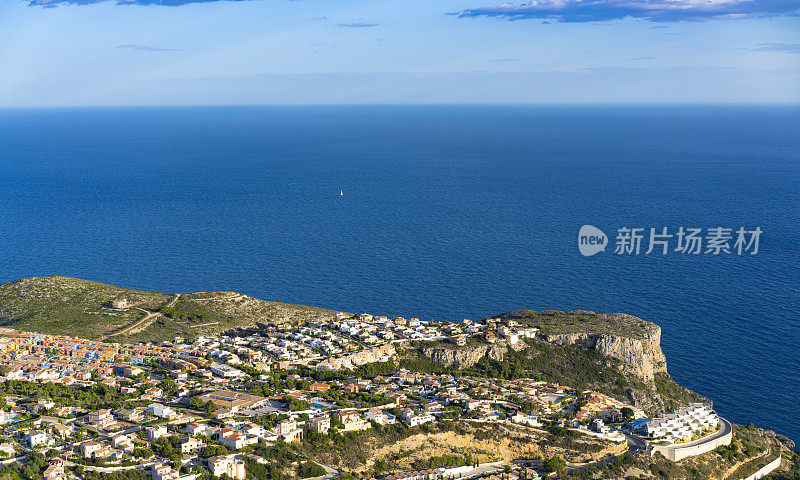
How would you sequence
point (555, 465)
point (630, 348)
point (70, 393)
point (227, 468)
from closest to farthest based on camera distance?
point (227, 468), point (555, 465), point (70, 393), point (630, 348)

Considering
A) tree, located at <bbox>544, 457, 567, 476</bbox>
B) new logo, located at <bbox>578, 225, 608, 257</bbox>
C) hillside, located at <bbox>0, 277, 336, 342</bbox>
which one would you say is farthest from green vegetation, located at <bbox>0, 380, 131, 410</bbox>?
new logo, located at <bbox>578, 225, 608, 257</bbox>

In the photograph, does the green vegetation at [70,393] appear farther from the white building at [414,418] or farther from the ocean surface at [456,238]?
the ocean surface at [456,238]

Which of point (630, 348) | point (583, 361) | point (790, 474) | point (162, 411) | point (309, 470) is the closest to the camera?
point (309, 470)

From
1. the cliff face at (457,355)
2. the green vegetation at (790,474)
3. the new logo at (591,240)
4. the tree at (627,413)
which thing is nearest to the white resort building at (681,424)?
the tree at (627,413)

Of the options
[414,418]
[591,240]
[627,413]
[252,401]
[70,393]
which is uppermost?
[591,240]

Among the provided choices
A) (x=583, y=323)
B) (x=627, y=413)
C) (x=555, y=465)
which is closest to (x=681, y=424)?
(x=627, y=413)

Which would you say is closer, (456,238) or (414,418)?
(414,418)

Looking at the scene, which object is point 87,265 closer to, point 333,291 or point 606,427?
point 333,291

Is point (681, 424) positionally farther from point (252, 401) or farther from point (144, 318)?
point (144, 318)
